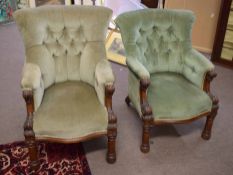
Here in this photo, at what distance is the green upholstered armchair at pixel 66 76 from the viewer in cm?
175

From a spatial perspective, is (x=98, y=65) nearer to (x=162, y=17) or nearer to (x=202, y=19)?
(x=162, y=17)

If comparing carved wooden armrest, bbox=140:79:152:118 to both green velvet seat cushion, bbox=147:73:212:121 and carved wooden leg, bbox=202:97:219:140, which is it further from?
carved wooden leg, bbox=202:97:219:140

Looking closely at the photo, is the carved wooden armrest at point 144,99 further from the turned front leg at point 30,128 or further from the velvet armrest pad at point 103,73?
the turned front leg at point 30,128

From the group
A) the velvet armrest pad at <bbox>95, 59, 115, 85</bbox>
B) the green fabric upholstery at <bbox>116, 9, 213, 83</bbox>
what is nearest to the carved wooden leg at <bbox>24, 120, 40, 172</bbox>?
the velvet armrest pad at <bbox>95, 59, 115, 85</bbox>

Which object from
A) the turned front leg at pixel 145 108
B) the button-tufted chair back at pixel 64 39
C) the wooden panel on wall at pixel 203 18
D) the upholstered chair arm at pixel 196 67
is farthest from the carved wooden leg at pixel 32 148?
the wooden panel on wall at pixel 203 18

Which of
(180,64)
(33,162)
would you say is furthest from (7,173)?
(180,64)

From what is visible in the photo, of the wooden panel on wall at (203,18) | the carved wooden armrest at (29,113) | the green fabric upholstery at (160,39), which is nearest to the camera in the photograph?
the carved wooden armrest at (29,113)

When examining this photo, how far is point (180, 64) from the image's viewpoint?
2340mm

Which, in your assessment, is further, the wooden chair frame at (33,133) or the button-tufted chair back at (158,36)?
the button-tufted chair back at (158,36)

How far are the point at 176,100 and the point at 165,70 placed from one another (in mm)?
462

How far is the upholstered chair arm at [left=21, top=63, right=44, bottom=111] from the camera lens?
1.71 metres

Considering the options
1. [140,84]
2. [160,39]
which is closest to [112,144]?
[140,84]

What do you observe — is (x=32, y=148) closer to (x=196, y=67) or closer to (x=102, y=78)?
(x=102, y=78)

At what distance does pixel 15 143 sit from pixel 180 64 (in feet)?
4.92
